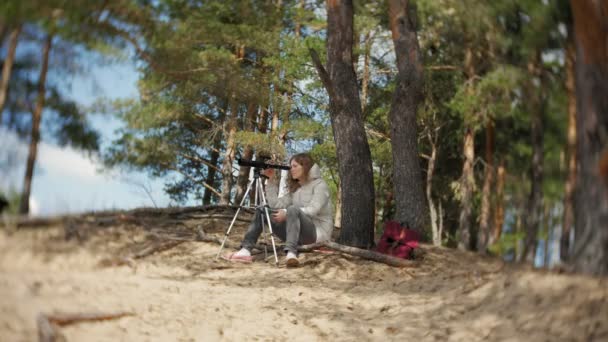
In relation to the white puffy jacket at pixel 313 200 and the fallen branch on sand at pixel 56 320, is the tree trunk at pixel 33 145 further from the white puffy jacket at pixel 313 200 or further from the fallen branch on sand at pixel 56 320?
the white puffy jacket at pixel 313 200

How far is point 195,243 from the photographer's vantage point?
6703 mm

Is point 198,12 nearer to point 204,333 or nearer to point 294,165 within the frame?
point 294,165

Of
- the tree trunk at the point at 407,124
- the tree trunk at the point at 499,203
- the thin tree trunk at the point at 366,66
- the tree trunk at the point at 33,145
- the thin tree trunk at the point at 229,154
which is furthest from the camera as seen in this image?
the thin tree trunk at the point at 366,66

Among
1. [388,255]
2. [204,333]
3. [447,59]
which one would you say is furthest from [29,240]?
[447,59]

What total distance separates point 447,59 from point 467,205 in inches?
75.4

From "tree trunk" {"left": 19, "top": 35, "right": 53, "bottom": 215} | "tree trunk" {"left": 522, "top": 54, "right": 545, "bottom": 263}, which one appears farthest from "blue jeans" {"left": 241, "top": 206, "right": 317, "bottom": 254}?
"tree trunk" {"left": 19, "top": 35, "right": 53, "bottom": 215}

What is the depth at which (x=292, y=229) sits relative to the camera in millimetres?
6402

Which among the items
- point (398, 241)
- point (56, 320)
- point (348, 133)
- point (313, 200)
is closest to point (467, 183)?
point (398, 241)

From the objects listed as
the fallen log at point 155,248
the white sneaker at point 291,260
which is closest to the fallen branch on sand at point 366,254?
the white sneaker at point 291,260

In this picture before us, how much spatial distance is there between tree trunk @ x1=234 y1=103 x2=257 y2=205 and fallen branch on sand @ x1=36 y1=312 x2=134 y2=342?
14.6ft

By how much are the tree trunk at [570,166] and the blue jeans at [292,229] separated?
116 inches

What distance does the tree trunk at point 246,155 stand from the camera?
7727 millimetres

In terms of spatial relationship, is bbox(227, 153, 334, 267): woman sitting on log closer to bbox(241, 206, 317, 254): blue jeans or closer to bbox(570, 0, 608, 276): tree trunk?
bbox(241, 206, 317, 254): blue jeans

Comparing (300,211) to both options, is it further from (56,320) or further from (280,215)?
(56,320)
